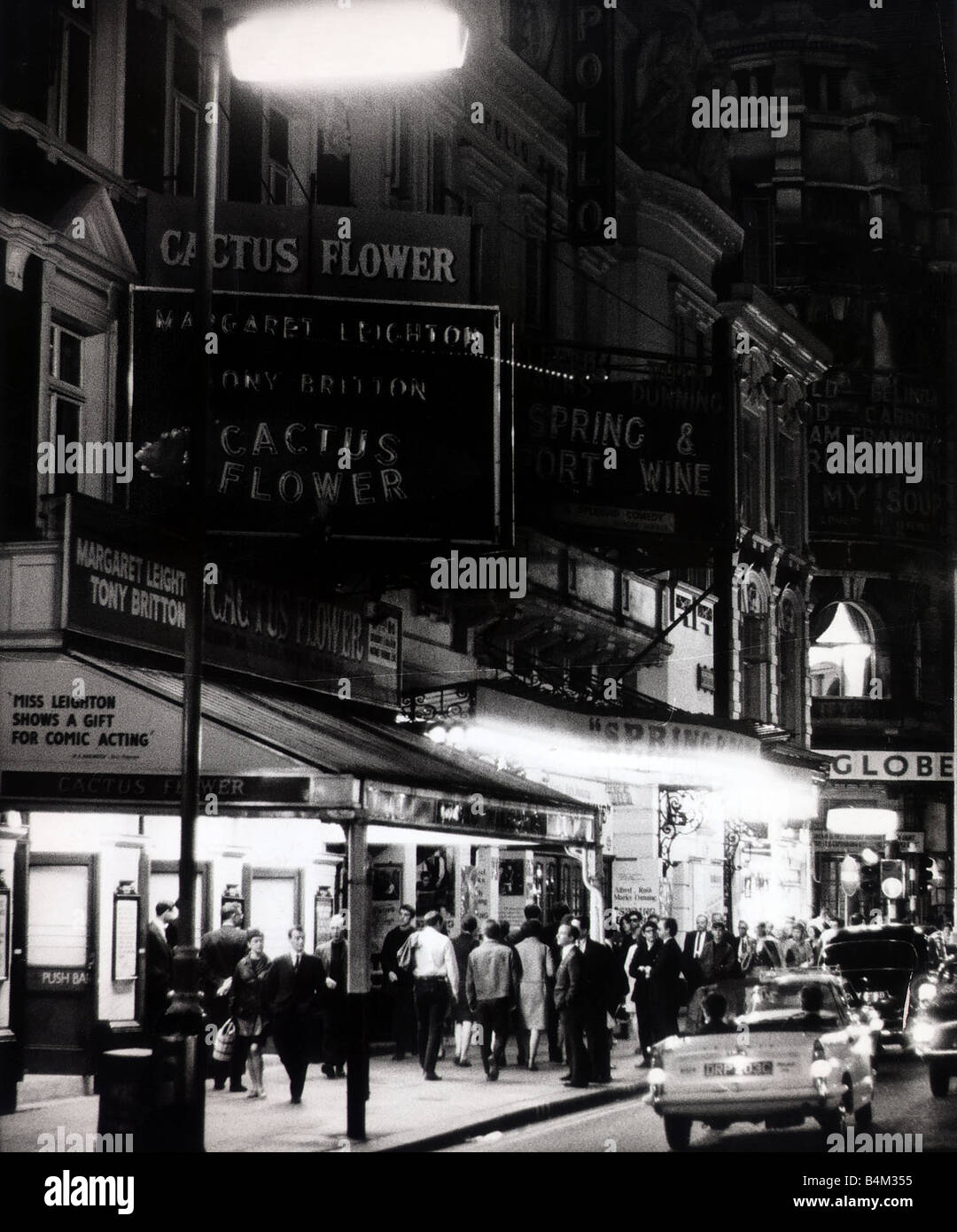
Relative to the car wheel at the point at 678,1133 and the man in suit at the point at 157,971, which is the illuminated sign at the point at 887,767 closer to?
the man in suit at the point at 157,971

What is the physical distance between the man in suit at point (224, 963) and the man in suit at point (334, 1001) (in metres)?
0.83

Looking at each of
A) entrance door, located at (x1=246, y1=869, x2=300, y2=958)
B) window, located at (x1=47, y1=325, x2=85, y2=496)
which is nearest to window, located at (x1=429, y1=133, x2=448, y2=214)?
window, located at (x1=47, y1=325, x2=85, y2=496)

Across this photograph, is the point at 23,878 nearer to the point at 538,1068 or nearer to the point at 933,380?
the point at 538,1068

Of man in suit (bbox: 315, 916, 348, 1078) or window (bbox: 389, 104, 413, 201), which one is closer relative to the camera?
man in suit (bbox: 315, 916, 348, 1078)

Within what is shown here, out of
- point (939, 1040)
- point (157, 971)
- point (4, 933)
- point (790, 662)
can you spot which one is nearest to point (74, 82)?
point (4, 933)

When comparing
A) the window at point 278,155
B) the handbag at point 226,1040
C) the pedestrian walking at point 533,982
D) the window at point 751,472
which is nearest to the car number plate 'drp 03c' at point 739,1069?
the handbag at point 226,1040

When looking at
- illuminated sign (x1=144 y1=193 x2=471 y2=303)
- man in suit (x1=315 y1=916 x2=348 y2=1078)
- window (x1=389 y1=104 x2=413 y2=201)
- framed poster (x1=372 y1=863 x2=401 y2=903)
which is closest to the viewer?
man in suit (x1=315 y1=916 x2=348 y2=1078)

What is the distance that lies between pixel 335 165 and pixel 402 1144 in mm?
12976

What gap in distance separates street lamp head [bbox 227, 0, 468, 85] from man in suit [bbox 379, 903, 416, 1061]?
11720mm

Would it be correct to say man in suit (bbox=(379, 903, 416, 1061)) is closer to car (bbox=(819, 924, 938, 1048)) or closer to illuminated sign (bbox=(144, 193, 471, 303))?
car (bbox=(819, 924, 938, 1048))

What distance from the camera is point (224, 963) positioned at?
1969 centimetres

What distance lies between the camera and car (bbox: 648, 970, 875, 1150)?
1533 centimetres

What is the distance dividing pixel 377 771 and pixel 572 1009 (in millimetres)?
5171

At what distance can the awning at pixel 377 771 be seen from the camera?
1662cm
